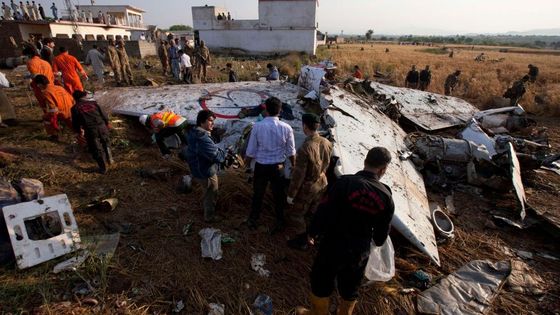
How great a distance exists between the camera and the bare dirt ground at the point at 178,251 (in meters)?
2.64

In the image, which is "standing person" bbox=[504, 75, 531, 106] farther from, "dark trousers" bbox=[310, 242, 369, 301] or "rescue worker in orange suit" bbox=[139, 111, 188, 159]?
"dark trousers" bbox=[310, 242, 369, 301]

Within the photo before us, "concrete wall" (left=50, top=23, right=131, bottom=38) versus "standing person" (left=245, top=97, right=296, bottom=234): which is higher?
"concrete wall" (left=50, top=23, right=131, bottom=38)

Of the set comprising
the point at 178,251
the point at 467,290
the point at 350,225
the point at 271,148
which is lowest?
the point at 467,290

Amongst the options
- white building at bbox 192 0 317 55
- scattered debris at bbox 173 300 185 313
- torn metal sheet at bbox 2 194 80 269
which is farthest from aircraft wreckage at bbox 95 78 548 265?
white building at bbox 192 0 317 55

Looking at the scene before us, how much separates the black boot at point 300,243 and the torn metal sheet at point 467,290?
1.26 meters

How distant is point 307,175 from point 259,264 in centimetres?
108

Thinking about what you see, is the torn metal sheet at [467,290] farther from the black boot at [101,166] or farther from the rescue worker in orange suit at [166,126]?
the black boot at [101,166]

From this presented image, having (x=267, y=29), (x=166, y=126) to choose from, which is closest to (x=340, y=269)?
(x=166, y=126)

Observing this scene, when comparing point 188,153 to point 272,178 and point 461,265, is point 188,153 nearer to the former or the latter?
point 272,178

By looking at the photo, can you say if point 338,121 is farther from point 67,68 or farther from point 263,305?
point 67,68

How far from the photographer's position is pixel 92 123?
174 inches

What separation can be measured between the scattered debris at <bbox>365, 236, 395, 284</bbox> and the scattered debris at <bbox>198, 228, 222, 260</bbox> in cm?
155

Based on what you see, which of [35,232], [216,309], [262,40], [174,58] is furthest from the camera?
[262,40]

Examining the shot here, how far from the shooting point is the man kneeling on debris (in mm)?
2045
